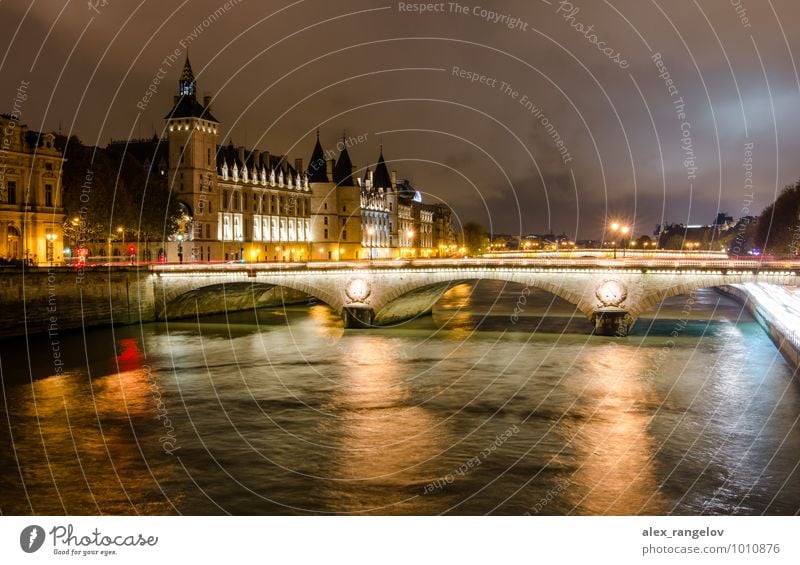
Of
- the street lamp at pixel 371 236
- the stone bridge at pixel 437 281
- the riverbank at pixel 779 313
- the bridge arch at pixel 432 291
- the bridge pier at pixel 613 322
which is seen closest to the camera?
the riverbank at pixel 779 313

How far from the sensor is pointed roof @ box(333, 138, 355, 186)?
111 metres

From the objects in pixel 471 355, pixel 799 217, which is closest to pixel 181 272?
pixel 471 355

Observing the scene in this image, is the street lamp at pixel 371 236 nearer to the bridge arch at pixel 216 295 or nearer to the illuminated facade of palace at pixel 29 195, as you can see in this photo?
the bridge arch at pixel 216 295

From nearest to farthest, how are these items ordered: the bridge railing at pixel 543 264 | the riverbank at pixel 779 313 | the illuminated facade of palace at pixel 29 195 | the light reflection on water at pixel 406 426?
the light reflection on water at pixel 406 426
the riverbank at pixel 779 313
the bridge railing at pixel 543 264
the illuminated facade of palace at pixel 29 195

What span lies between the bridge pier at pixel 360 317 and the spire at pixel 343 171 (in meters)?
57.2

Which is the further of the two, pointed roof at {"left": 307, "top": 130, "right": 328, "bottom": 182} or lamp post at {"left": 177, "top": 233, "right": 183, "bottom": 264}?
pointed roof at {"left": 307, "top": 130, "right": 328, "bottom": 182}

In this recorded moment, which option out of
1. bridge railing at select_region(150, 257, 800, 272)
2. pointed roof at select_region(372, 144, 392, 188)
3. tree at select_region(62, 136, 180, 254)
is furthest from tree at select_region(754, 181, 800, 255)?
tree at select_region(62, 136, 180, 254)

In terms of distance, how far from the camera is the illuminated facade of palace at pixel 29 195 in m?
57.0

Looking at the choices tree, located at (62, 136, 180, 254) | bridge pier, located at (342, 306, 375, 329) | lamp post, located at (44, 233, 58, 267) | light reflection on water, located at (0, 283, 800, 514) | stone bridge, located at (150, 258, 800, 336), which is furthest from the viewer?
tree, located at (62, 136, 180, 254)

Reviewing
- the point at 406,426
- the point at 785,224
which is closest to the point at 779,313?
A: the point at 406,426

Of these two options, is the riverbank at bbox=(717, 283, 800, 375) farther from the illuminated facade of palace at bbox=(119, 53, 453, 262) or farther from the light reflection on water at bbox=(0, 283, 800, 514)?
the illuminated facade of palace at bbox=(119, 53, 453, 262)

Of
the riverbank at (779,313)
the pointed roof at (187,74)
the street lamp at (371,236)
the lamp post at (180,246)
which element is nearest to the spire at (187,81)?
the pointed roof at (187,74)

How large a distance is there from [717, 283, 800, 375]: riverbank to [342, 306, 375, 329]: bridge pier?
26611mm
